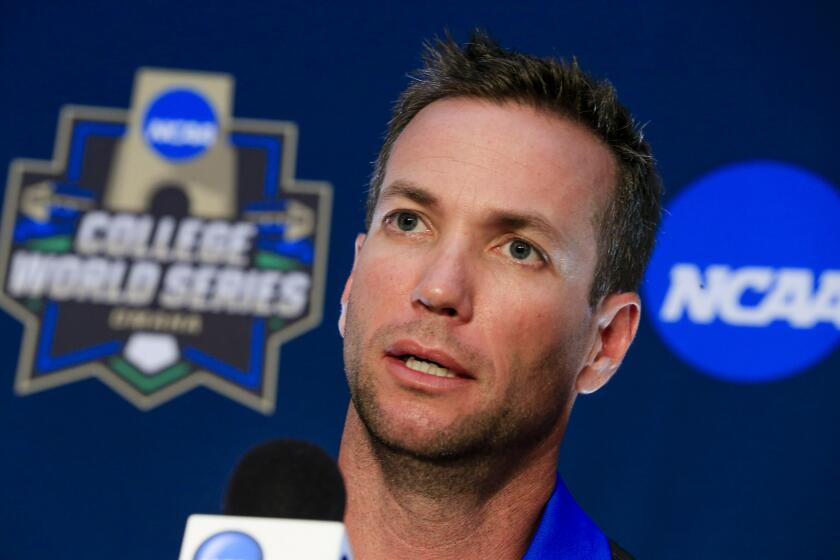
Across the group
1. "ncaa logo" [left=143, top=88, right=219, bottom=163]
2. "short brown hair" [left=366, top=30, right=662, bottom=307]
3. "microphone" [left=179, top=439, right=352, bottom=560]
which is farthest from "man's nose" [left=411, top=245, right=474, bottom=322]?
"ncaa logo" [left=143, top=88, right=219, bottom=163]

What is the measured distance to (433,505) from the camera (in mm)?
1114

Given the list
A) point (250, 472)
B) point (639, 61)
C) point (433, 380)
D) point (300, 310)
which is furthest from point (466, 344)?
point (639, 61)

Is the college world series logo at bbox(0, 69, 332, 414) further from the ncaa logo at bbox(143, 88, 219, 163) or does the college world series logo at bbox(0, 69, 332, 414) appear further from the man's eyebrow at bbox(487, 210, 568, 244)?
the man's eyebrow at bbox(487, 210, 568, 244)

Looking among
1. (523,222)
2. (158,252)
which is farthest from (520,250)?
(158,252)

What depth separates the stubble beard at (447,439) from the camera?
41.6 inches

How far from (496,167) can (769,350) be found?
163cm

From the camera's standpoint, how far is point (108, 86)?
2.78 meters

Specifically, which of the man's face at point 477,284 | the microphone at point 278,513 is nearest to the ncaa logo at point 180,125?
the man's face at point 477,284

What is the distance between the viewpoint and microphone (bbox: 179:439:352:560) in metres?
0.51

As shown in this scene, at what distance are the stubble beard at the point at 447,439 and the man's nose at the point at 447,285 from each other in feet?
0.08

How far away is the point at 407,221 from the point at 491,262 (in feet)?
0.38

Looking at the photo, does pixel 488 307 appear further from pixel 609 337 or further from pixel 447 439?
pixel 609 337

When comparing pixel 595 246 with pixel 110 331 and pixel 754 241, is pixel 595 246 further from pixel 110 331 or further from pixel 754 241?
pixel 110 331

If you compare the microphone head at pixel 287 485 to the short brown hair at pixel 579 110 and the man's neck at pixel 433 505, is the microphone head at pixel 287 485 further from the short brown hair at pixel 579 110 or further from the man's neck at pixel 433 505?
the short brown hair at pixel 579 110
